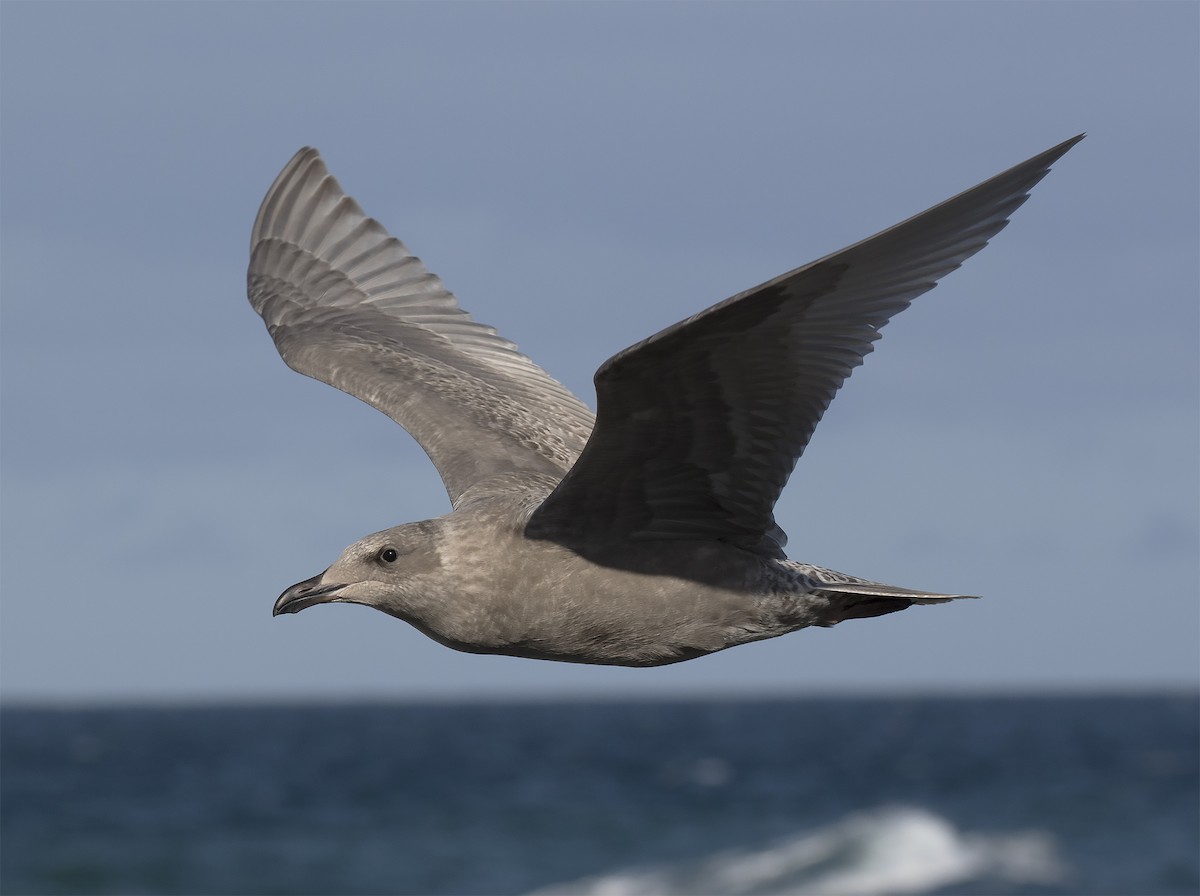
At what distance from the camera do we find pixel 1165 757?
63.1 meters

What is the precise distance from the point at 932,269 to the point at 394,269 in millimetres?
5754

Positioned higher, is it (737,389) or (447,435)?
(447,435)

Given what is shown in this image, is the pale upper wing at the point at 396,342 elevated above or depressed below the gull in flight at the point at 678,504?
above

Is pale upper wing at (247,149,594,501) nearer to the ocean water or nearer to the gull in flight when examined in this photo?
the gull in flight

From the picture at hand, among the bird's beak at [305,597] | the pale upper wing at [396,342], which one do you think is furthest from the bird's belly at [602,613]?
the pale upper wing at [396,342]

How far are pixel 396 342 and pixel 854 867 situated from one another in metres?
28.3

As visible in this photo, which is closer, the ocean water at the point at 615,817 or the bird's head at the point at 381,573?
the bird's head at the point at 381,573

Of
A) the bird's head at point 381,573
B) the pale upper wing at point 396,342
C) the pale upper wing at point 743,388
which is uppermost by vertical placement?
the pale upper wing at point 396,342

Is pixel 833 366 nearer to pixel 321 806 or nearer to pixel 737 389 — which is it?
pixel 737 389

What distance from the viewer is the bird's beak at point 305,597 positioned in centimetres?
718

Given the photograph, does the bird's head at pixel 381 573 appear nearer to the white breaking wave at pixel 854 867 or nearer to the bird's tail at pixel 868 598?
the bird's tail at pixel 868 598

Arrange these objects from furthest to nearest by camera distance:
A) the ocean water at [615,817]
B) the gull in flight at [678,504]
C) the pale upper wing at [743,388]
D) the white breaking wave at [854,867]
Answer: the ocean water at [615,817] → the white breaking wave at [854,867] → the gull in flight at [678,504] → the pale upper wing at [743,388]

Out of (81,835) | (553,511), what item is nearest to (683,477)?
(553,511)

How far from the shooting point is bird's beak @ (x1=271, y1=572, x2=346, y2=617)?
7.18 meters
